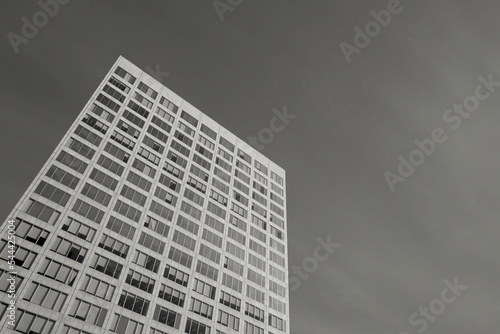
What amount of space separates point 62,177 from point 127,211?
1076cm

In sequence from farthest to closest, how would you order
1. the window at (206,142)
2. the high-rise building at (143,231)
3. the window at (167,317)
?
the window at (206,142) < the window at (167,317) < the high-rise building at (143,231)

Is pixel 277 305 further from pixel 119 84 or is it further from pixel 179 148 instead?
pixel 119 84

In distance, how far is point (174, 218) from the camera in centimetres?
6259

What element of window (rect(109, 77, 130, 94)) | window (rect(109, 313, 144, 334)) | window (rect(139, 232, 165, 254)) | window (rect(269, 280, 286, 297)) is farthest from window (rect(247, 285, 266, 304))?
window (rect(109, 77, 130, 94))

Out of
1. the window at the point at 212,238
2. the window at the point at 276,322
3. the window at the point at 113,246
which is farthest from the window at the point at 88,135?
the window at the point at 276,322

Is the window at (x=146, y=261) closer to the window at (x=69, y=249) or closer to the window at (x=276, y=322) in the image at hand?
the window at (x=69, y=249)

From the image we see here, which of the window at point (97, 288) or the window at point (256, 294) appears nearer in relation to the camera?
the window at point (97, 288)

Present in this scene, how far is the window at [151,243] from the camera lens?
56406 millimetres

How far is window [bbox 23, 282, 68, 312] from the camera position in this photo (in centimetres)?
4266

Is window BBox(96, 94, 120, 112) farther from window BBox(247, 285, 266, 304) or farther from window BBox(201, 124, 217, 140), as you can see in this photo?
window BBox(247, 285, 266, 304)

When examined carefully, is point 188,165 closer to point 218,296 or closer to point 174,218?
point 174,218

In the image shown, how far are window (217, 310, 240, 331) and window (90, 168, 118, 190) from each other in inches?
1080

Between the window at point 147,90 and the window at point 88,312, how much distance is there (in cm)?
4264

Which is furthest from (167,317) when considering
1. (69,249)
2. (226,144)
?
(226,144)
